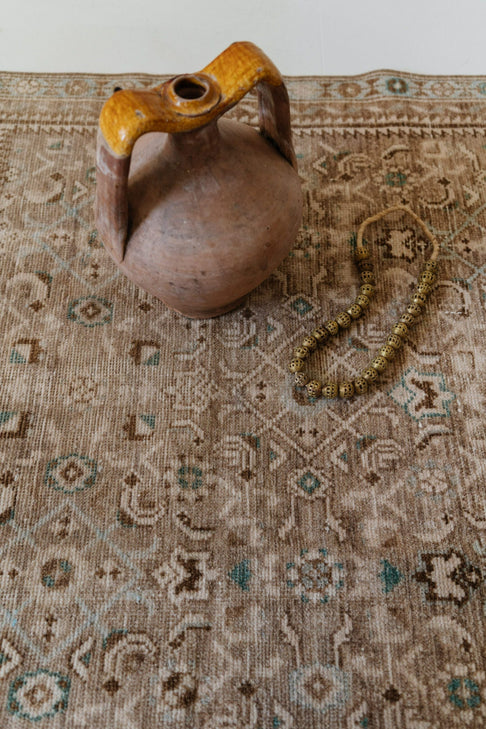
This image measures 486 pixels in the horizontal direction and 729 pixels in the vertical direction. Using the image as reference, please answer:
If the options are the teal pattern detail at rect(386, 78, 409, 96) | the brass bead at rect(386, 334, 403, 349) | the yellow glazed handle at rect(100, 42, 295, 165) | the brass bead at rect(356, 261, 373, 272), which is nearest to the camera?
the yellow glazed handle at rect(100, 42, 295, 165)

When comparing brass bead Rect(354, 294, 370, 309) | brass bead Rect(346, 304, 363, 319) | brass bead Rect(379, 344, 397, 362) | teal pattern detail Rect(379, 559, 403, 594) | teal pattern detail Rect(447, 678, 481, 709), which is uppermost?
brass bead Rect(354, 294, 370, 309)

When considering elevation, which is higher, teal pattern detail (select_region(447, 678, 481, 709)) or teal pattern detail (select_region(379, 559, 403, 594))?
teal pattern detail (select_region(379, 559, 403, 594))

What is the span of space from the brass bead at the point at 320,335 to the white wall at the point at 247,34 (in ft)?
2.82

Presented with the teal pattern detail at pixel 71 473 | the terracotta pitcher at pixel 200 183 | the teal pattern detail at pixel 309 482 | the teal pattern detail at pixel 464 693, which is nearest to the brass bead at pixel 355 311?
the terracotta pitcher at pixel 200 183

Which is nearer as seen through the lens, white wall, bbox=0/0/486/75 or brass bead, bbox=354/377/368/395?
brass bead, bbox=354/377/368/395

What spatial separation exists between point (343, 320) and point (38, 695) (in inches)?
37.5

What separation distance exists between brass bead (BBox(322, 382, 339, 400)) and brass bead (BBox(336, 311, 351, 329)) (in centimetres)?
15

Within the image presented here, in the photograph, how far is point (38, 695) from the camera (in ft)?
3.75

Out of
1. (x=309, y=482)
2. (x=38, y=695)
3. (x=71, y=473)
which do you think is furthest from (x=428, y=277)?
(x=38, y=695)

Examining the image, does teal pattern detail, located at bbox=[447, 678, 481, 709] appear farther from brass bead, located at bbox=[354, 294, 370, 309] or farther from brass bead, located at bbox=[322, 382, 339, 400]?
brass bead, located at bbox=[354, 294, 370, 309]

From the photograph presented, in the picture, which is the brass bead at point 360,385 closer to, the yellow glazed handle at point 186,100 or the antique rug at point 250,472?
the antique rug at point 250,472

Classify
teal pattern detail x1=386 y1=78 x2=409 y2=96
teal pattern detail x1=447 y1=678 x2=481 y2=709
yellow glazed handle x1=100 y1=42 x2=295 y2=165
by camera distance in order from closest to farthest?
yellow glazed handle x1=100 y1=42 x2=295 y2=165, teal pattern detail x1=447 y1=678 x2=481 y2=709, teal pattern detail x1=386 y1=78 x2=409 y2=96

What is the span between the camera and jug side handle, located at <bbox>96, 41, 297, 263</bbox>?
3.37ft

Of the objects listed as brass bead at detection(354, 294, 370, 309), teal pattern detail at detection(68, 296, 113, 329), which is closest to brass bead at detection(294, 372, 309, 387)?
brass bead at detection(354, 294, 370, 309)
